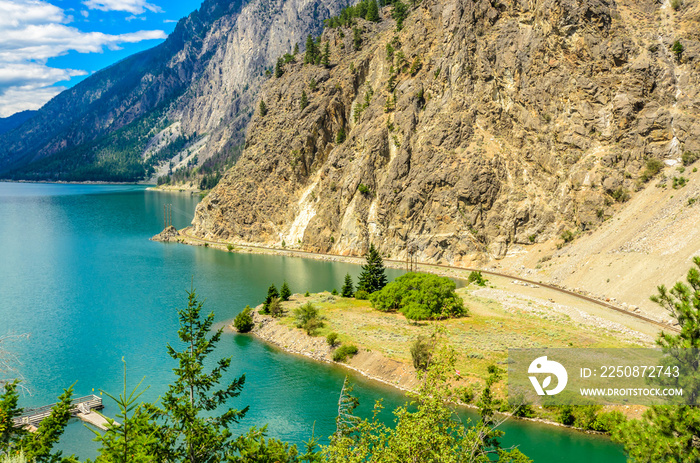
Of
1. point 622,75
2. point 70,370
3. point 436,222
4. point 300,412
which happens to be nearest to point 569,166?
point 622,75

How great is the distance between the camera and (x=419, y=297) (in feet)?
195

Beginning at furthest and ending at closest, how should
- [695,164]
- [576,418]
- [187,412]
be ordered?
[695,164]
[576,418]
[187,412]

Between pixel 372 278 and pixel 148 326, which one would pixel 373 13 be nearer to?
pixel 372 278

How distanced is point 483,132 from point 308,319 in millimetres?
58649

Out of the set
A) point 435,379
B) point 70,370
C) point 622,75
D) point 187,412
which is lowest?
point 70,370

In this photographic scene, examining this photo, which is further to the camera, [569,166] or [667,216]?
[569,166]

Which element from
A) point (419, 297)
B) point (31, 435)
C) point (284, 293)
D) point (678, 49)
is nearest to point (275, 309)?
point (284, 293)

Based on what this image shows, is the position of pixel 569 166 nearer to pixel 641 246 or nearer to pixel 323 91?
pixel 641 246

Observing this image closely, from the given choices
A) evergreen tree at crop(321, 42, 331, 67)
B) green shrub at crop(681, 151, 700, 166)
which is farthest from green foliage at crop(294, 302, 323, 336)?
evergreen tree at crop(321, 42, 331, 67)

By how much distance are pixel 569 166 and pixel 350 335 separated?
56860mm

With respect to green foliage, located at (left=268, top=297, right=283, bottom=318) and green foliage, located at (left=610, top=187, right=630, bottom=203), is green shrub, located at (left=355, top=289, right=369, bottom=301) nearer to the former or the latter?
green foliage, located at (left=268, top=297, right=283, bottom=318)

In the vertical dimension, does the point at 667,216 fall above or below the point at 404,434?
above

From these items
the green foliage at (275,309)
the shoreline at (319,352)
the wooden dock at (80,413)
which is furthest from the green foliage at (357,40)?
the wooden dock at (80,413)

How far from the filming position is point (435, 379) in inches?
651
